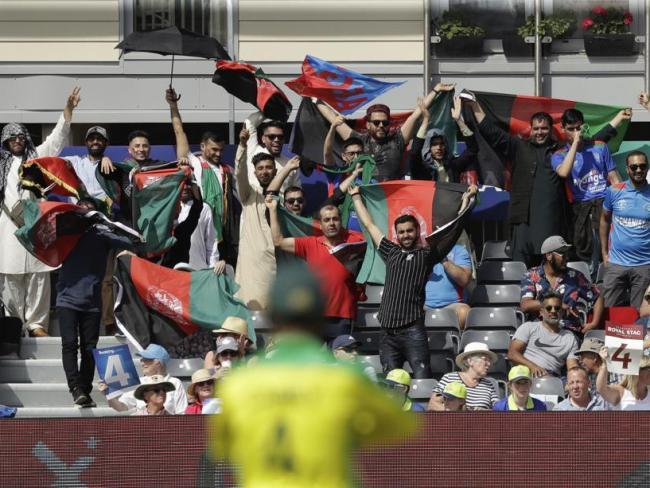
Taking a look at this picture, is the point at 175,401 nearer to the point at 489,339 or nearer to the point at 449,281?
the point at 489,339

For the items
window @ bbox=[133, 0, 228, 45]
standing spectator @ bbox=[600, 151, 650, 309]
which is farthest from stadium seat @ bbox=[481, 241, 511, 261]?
window @ bbox=[133, 0, 228, 45]

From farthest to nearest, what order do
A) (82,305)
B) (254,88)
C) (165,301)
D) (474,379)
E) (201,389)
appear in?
(254,88) → (165,301) → (82,305) → (474,379) → (201,389)

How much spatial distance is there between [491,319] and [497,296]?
68 cm

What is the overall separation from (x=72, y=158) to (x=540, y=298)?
469 cm

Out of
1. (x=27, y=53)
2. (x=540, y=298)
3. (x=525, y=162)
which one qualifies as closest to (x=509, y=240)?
(x=525, y=162)

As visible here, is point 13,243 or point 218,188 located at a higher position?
point 218,188

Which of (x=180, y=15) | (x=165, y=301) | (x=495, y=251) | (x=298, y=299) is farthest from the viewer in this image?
(x=180, y=15)

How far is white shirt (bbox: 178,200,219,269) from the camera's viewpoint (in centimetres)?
1406

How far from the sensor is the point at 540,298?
1293 centimetres

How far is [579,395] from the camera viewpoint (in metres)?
10.8

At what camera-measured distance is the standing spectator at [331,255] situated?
1285 cm

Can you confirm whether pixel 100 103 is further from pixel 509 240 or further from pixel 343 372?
pixel 343 372

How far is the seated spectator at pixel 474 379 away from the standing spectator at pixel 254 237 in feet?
7.71

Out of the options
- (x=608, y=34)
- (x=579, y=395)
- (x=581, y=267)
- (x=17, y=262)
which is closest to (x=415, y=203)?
(x=581, y=267)
